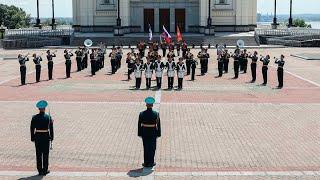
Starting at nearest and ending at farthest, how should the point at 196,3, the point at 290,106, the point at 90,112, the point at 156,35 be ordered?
the point at 90,112 < the point at 290,106 < the point at 156,35 < the point at 196,3

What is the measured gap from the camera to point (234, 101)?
2030 centimetres

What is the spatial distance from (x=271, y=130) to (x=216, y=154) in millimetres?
3168

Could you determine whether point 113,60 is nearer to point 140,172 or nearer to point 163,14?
point 140,172

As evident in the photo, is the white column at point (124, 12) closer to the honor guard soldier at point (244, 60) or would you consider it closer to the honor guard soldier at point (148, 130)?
the honor guard soldier at point (244, 60)

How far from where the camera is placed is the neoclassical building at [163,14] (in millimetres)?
58031

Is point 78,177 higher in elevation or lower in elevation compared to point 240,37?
lower

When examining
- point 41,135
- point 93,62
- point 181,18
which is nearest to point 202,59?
point 93,62

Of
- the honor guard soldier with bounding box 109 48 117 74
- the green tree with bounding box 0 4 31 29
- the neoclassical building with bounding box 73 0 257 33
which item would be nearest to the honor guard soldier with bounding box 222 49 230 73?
the honor guard soldier with bounding box 109 48 117 74

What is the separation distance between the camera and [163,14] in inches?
2386

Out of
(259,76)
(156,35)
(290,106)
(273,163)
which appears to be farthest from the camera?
(156,35)

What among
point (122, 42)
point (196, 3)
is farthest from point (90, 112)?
point (196, 3)

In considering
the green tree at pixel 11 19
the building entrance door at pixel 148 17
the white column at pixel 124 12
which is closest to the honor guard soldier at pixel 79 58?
the white column at pixel 124 12

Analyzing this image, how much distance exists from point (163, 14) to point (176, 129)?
4614 cm

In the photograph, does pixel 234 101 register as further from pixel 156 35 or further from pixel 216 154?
pixel 156 35
